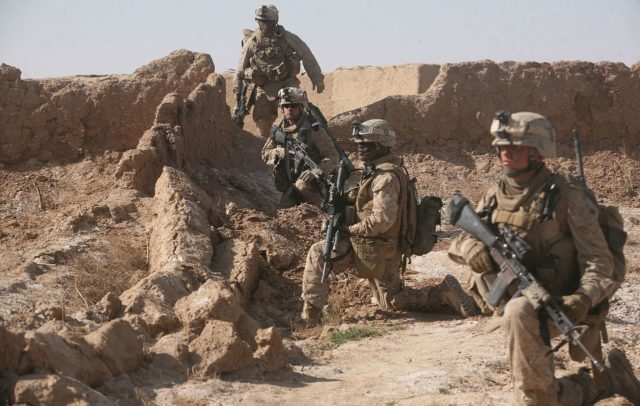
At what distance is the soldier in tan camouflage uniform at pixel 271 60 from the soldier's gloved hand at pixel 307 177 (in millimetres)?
2482

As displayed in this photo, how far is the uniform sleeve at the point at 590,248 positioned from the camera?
219 inches

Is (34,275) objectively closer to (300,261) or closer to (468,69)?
(300,261)

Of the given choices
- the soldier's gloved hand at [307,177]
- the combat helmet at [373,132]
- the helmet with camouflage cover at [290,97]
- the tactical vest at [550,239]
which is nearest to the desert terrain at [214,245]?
the soldier's gloved hand at [307,177]

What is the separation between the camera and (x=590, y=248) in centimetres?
563

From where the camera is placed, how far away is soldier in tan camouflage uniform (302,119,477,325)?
865 cm

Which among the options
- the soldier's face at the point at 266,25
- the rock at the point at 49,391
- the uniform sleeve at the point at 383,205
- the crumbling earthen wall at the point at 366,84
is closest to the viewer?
the rock at the point at 49,391

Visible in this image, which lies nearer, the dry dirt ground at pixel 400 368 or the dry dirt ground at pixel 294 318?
the dry dirt ground at pixel 400 368

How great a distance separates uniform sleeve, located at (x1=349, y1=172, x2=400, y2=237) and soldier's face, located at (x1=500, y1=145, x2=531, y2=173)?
2.78 m

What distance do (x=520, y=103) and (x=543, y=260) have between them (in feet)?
32.5

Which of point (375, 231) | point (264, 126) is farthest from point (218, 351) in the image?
point (264, 126)

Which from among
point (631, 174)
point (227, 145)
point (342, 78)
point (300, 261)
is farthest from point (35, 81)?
point (342, 78)

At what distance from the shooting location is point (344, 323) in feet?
28.9

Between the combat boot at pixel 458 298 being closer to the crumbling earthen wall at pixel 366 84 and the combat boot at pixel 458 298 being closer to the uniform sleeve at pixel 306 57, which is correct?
the uniform sleeve at pixel 306 57

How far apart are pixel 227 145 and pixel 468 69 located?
3.67 meters
